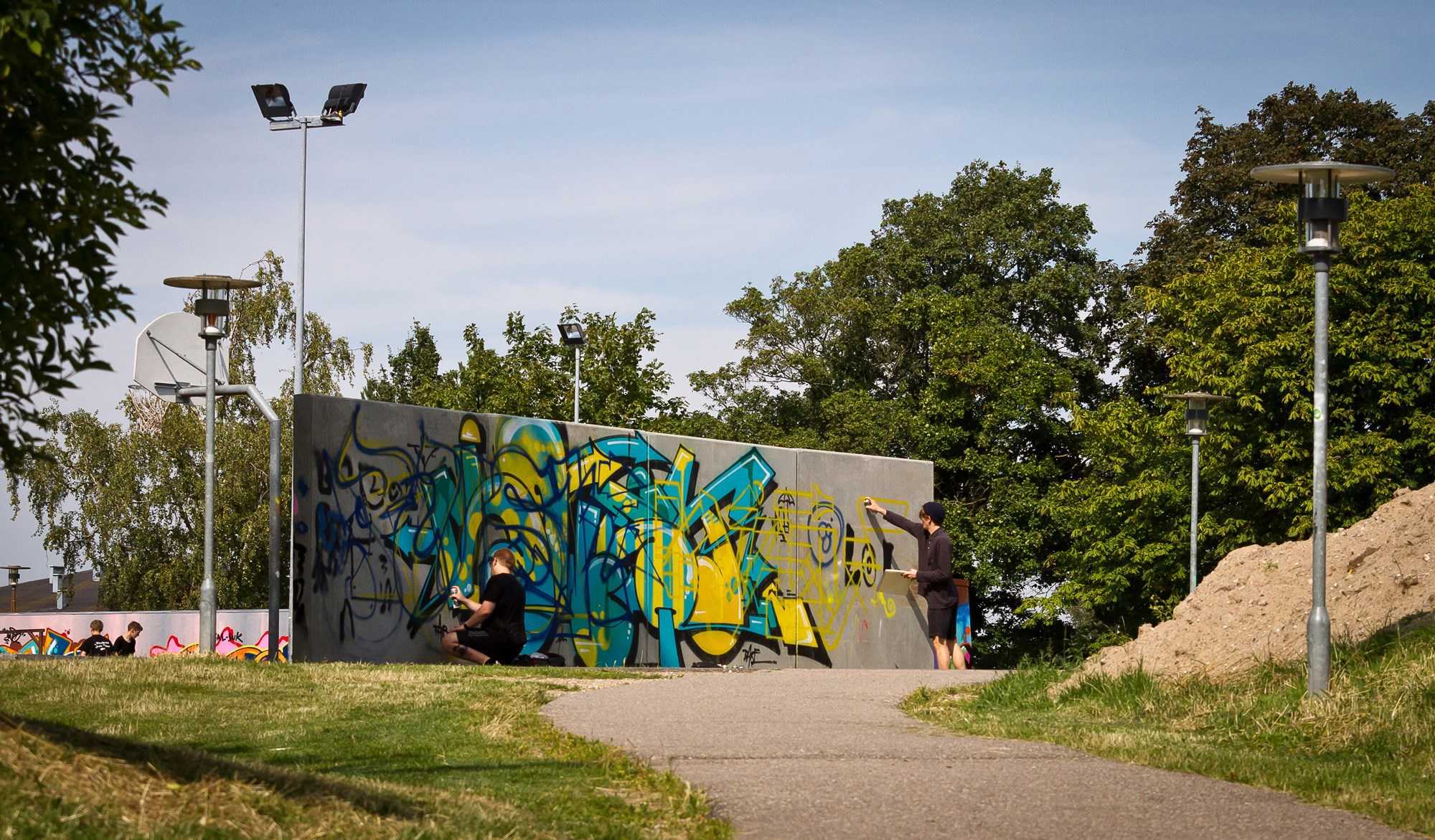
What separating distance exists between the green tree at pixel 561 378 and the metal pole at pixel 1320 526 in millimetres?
35311

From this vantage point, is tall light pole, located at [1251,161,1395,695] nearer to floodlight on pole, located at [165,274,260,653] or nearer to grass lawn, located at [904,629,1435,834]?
grass lawn, located at [904,629,1435,834]

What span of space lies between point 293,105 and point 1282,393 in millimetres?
18854

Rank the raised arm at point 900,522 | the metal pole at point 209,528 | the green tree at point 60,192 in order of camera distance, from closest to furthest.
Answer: the green tree at point 60,192 → the metal pole at point 209,528 → the raised arm at point 900,522

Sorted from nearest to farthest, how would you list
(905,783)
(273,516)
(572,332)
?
(905,783) → (273,516) → (572,332)

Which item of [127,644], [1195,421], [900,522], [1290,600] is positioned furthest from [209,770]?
[1195,421]

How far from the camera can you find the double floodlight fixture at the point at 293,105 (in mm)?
26312

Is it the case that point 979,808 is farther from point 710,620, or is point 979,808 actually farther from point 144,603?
point 144,603

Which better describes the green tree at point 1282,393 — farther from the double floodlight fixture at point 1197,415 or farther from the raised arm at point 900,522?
the raised arm at point 900,522

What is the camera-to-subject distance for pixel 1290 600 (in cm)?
1098

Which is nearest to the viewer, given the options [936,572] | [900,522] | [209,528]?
[209,528]

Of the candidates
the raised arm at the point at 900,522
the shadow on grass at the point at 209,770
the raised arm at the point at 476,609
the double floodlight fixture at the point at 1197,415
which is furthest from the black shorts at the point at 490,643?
the double floodlight fixture at the point at 1197,415

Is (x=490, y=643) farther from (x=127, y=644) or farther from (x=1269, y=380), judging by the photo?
(x=1269, y=380)

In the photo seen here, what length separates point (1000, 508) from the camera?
127ft

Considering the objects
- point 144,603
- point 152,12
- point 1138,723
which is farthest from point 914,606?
point 144,603
